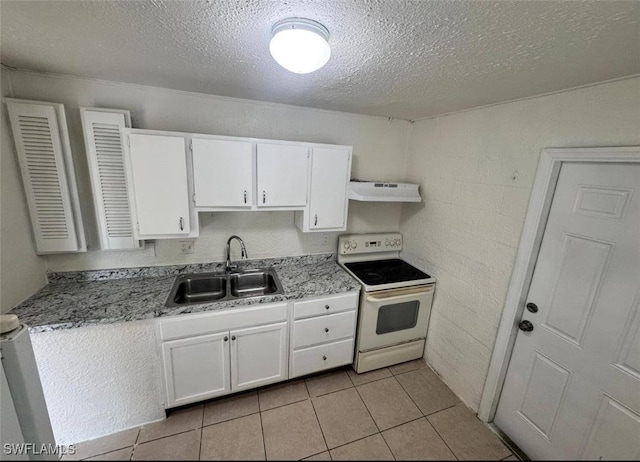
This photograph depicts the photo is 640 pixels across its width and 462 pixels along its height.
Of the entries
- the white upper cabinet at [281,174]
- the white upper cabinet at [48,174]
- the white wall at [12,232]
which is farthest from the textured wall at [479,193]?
the white wall at [12,232]

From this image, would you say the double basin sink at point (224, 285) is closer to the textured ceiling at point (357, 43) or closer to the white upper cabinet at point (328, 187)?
the white upper cabinet at point (328, 187)

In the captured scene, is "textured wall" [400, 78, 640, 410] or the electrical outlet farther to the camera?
the electrical outlet

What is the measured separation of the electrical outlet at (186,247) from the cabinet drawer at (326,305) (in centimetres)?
103

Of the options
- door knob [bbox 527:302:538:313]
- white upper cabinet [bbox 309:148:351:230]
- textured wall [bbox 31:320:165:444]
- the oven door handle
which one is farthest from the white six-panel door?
textured wall [bbox 31:320:165:444]

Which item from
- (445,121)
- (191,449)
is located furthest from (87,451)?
(445,121)

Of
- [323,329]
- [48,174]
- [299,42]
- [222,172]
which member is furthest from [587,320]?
[48,174]

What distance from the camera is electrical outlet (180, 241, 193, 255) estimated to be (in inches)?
86.3

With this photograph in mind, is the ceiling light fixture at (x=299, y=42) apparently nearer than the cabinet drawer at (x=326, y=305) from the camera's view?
Yes

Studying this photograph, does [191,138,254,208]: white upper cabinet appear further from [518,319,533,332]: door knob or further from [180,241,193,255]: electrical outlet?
[518,319,533,332]: door knob

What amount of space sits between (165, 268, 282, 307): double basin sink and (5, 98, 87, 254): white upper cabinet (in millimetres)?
733

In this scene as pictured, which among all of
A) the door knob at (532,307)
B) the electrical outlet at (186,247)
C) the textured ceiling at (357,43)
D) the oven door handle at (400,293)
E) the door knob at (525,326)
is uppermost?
the textured ceiling at (357,43)

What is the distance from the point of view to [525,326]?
5.65 feet

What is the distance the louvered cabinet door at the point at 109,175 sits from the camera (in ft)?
5.61

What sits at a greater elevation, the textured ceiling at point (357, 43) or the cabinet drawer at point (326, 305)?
the textured ceiling at point (357, 43)
